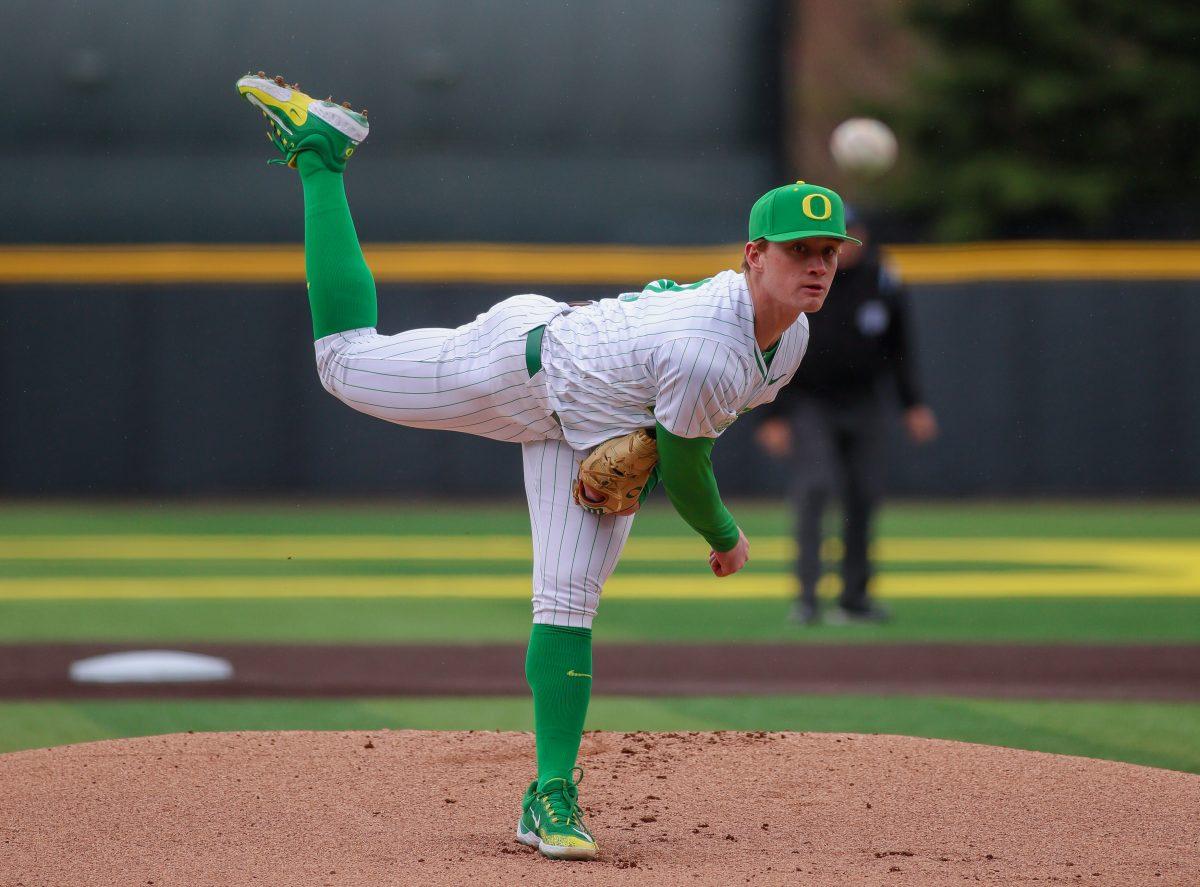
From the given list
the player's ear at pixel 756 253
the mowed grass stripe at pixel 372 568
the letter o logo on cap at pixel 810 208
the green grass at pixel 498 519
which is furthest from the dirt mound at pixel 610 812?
the green grass at pixel 498 519

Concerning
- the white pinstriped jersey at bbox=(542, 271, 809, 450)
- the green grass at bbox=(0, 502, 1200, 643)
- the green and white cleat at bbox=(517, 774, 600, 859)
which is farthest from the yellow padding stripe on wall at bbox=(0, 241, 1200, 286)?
the green and white cleat at bbox=(517, 774, 600, 859)

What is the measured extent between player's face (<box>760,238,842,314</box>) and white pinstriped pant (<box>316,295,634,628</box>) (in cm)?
59

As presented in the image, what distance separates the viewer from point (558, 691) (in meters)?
4.24

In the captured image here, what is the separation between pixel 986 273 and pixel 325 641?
985 centimetres

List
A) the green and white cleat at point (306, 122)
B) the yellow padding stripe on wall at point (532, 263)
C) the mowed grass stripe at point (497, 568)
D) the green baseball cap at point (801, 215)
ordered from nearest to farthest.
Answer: the green baseball cap at point (801, 215) < the green and white cleat at point (306, 122) < the mowed grass stripe at point (497, 568) < the yellow padding stripe on wall at point (532, 263)

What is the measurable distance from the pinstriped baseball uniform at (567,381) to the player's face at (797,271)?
0.09 m

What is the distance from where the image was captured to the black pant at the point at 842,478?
8.59 m

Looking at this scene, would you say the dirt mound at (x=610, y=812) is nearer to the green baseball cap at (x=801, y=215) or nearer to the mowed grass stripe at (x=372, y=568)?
the green baseball cap at (x=801, y=215)

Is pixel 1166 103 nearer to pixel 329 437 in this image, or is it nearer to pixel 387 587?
pixel 329 437

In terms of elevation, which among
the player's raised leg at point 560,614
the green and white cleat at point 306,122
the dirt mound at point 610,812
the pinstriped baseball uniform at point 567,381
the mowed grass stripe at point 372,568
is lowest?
the dirt mound at point 610,812

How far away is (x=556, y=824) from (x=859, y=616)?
4843 millimetres

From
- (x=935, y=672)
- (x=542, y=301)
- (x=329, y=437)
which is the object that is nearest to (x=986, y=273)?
(x=329, y=437)

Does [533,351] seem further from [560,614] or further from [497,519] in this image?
[497,519]

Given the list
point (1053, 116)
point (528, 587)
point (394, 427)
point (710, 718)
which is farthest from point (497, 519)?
point (1053, 116)
